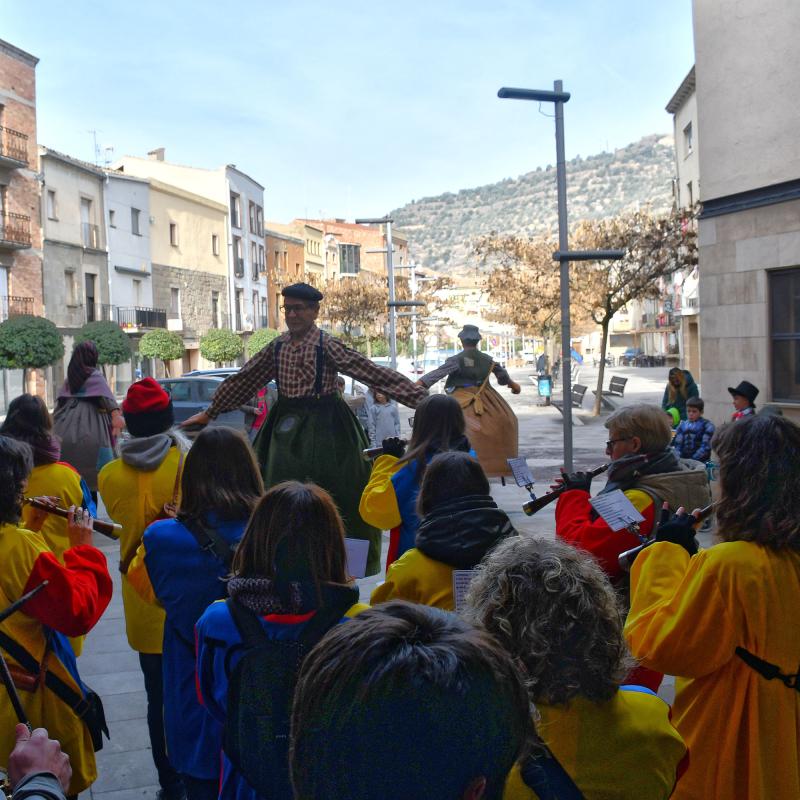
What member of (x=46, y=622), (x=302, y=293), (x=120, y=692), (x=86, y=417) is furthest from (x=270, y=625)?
(x=86, y=417)

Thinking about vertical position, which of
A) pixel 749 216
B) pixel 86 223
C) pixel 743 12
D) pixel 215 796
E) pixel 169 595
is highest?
pixel 86 223

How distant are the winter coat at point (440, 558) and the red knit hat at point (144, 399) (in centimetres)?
177

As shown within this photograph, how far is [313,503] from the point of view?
96.8 inches

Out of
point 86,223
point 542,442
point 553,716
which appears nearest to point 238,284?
point 86,223

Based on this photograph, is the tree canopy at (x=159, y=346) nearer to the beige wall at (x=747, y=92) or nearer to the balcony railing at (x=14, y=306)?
the balcony railing at (x=14, y=306)

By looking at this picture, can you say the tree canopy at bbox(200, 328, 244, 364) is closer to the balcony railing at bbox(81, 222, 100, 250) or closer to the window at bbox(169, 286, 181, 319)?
the window at bbox(169, 286, 181, 319)

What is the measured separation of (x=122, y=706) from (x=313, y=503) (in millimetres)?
3328

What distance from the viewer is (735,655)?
261 centimetres

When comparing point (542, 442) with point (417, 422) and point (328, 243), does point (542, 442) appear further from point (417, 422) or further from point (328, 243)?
point (328, 243)

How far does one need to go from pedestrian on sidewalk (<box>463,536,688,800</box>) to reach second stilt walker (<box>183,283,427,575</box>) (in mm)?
3229

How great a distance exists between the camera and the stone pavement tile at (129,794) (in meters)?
4.09

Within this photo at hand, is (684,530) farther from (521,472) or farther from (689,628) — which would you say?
(521,472)

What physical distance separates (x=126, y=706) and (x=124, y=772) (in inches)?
35.2

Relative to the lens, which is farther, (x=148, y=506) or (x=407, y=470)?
(x=407, y=470)
